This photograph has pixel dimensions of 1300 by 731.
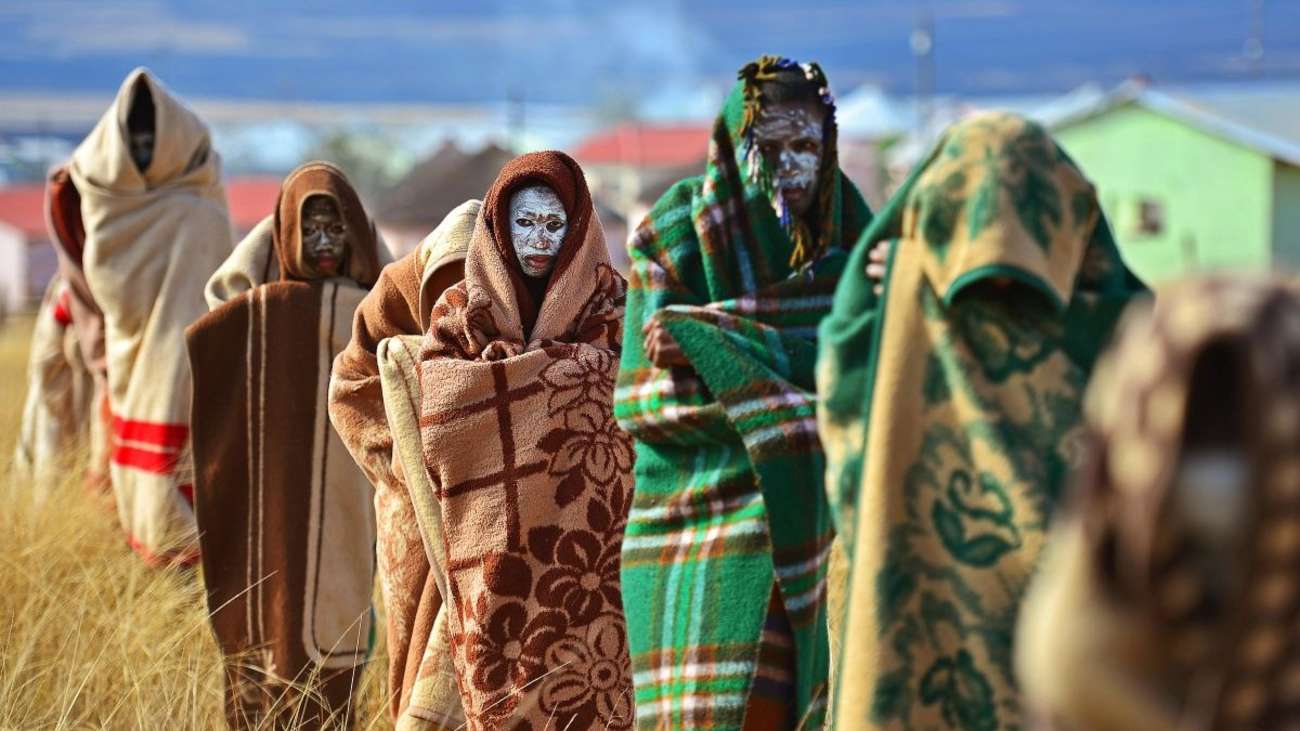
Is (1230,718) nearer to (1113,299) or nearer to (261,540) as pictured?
(1113,299)

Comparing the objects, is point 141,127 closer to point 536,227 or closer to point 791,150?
point 536,227

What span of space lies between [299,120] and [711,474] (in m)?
89.2

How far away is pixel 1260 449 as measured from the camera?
6.16ft

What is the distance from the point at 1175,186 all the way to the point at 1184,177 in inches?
13.3

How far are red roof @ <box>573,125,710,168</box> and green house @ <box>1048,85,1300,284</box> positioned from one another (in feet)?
165

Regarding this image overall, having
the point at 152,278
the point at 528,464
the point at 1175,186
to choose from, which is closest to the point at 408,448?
the point at 528,464

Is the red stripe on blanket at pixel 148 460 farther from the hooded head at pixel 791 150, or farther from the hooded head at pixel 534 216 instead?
the hooded head at pixel 791 150

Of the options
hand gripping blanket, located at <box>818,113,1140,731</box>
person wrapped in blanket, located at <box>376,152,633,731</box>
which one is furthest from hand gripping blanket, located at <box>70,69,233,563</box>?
hand gripping blanket, located at <box>818,113,1140,731</box>

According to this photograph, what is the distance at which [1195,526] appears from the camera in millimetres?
1914

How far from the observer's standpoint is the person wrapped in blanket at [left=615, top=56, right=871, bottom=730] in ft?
15.1

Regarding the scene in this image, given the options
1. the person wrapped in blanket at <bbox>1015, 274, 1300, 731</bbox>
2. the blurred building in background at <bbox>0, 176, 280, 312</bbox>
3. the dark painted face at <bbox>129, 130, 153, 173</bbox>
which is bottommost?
the blurred building in background at <bbox>0, 176, 280, 312</bbox>

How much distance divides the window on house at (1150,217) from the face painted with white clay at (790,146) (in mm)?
29002

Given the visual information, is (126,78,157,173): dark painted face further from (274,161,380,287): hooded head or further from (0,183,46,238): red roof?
(0,183,46,238): red roof

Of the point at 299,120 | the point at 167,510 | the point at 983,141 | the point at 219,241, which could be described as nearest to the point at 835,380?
the point at 983,141
